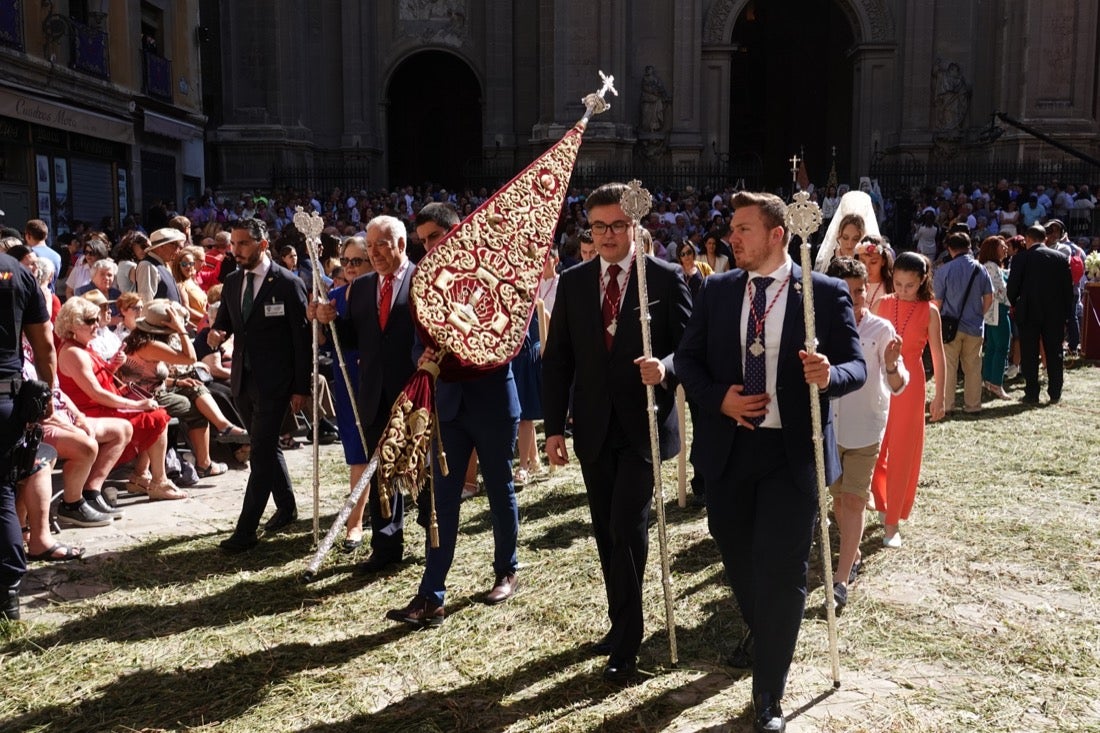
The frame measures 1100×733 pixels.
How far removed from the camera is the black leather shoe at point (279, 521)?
7055 mm

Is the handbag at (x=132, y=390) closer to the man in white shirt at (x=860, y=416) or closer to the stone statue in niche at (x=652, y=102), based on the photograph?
the man in white shirt at (x=860, y=416)

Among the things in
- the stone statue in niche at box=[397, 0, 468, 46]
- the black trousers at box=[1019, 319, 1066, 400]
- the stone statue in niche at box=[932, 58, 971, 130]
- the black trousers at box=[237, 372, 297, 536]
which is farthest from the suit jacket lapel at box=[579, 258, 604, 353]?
the stone statue in niche at box=[932, 58, 971, 130]

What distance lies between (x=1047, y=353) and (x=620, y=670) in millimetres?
9437

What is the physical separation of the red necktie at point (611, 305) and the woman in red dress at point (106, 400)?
4.51m

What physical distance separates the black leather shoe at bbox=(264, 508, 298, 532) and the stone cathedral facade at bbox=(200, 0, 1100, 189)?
2113 centimetres

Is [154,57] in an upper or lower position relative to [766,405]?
upper

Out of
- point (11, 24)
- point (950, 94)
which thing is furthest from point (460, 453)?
point (950, 94)

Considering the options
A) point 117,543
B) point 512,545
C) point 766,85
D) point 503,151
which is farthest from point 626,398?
point 766,85

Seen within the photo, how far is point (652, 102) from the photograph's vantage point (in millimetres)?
28484

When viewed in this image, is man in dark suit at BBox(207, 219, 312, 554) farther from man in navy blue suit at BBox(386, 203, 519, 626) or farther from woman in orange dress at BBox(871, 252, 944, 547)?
woman in orange dress at BBox(871, 252, 944, 547)

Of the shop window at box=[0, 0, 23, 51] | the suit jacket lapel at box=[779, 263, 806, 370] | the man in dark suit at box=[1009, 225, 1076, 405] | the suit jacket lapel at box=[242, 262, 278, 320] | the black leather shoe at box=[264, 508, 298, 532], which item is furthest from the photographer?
the shop window at box=[0, 0, 23, 51]

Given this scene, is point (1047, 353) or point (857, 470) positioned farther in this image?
point (1047, 353)

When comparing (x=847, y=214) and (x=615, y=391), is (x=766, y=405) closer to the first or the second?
(x=615, y=391)

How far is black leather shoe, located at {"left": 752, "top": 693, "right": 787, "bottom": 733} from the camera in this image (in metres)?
3.99
